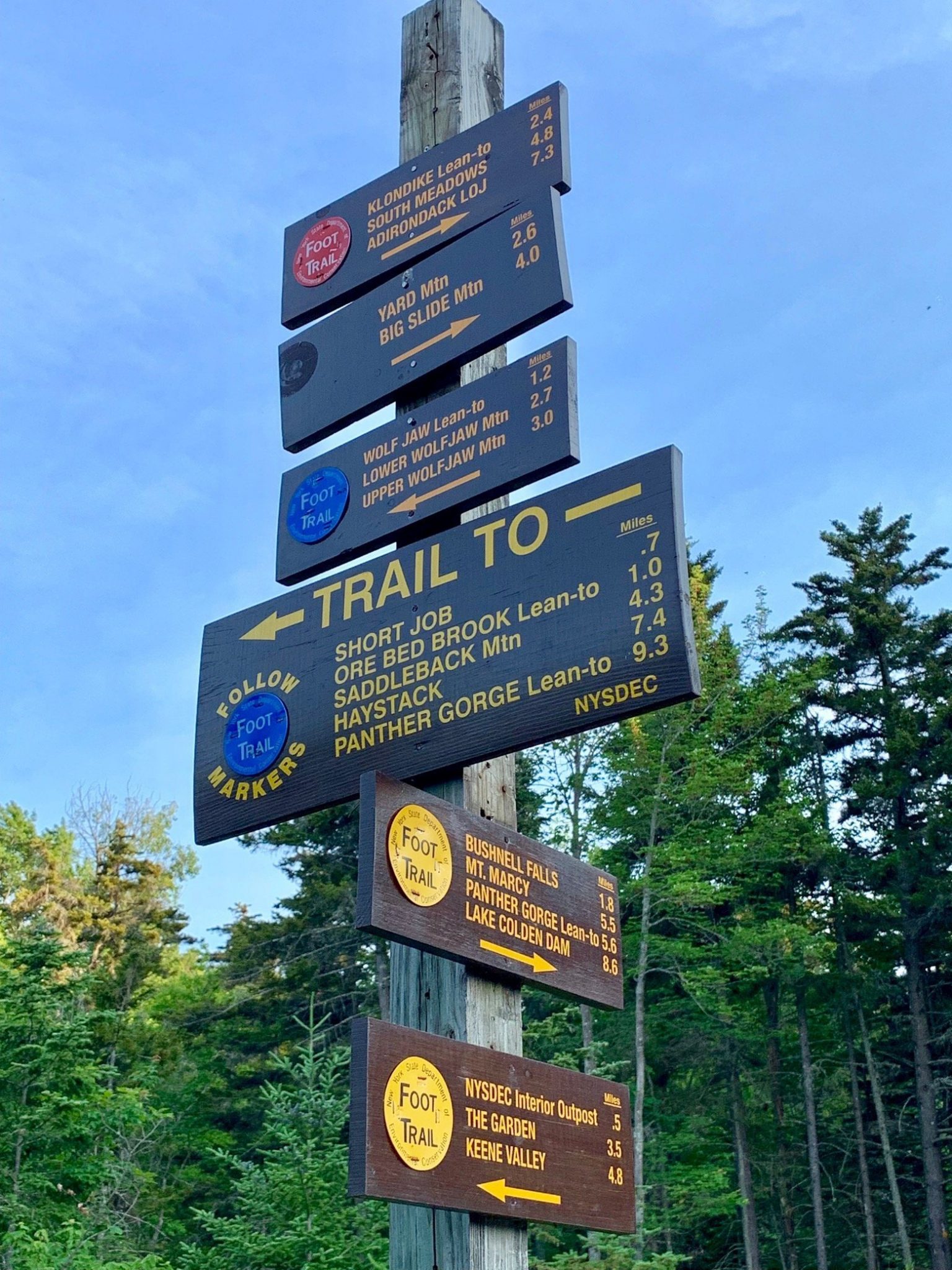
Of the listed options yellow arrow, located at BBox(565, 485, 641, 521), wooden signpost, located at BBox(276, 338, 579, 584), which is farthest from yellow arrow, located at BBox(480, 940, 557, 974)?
wooden signpost, located at BBox(276, 338, 579, 584)

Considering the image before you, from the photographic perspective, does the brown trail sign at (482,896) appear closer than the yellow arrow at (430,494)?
Yes

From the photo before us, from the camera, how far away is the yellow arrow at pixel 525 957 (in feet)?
12.6

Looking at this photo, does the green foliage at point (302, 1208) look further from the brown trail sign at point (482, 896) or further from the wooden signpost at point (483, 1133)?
the wooden signpost at point (483, 1133)

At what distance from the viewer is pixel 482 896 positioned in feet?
12.7

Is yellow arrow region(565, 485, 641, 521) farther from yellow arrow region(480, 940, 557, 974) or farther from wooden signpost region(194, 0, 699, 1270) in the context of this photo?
yellow arrow region(480, 940, 557, 974)

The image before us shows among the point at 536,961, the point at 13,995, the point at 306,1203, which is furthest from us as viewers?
the point at 13,995

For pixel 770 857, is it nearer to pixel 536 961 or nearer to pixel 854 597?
pixel 854 597

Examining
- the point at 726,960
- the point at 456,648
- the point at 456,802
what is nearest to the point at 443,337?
the point at 456,648

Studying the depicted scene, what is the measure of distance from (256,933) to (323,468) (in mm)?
28776

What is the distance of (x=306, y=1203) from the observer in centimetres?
1439

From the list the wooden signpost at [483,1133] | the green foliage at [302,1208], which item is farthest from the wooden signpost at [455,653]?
the green foliage at [302,1208]

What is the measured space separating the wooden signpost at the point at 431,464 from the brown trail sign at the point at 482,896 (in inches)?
47.5

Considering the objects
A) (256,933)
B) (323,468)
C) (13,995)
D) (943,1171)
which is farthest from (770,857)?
(323,468)

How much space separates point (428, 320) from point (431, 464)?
669 millimetres
